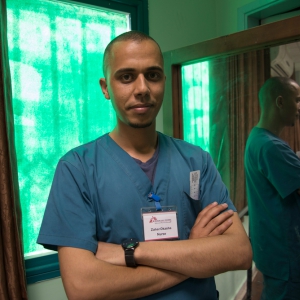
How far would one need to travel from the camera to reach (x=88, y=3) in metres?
1.81

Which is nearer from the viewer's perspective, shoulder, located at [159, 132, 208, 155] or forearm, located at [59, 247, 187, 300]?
forearm, located at [59, 247, 187, 300]

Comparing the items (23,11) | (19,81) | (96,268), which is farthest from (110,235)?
(23,11)

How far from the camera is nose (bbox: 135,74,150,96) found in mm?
1141

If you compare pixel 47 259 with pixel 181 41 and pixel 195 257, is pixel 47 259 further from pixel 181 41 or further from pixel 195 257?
pixel 181 41

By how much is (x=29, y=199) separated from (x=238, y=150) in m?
1.26

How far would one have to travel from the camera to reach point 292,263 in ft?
5.19

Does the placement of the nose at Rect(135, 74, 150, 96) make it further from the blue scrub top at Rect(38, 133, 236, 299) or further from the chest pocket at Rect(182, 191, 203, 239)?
the chest pocket at Rect(182, 191, 203, 239)

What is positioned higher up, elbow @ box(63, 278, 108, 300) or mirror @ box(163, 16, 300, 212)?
mirror @ box(163, 16, 300, 212)

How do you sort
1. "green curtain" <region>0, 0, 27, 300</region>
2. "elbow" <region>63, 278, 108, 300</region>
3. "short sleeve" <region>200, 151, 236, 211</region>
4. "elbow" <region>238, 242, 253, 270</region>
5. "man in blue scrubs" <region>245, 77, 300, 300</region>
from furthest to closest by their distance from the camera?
1. "man in blue scrubs" <region>245, 77, 300, 300</region>
2. "green curtain" <region>0, 0, 27, 300</region>
3. "short sleeve" <region>200, 151, 236, 211</region>
4. "elbow" <region>238, 242, 253, 270</region>
5. "elbow" <region>63, 278, 108, 300</region>

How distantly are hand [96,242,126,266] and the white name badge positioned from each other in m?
0.12

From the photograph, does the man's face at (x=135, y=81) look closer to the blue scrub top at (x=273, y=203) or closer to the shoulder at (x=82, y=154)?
the shoulder at (x=82, y=154)

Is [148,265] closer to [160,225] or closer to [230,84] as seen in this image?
[160,225]

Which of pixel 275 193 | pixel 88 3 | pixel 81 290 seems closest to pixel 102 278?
pixel 81 290

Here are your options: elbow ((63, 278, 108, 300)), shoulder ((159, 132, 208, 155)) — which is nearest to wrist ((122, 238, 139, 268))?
elbow ((63, 278, 108, 300))
